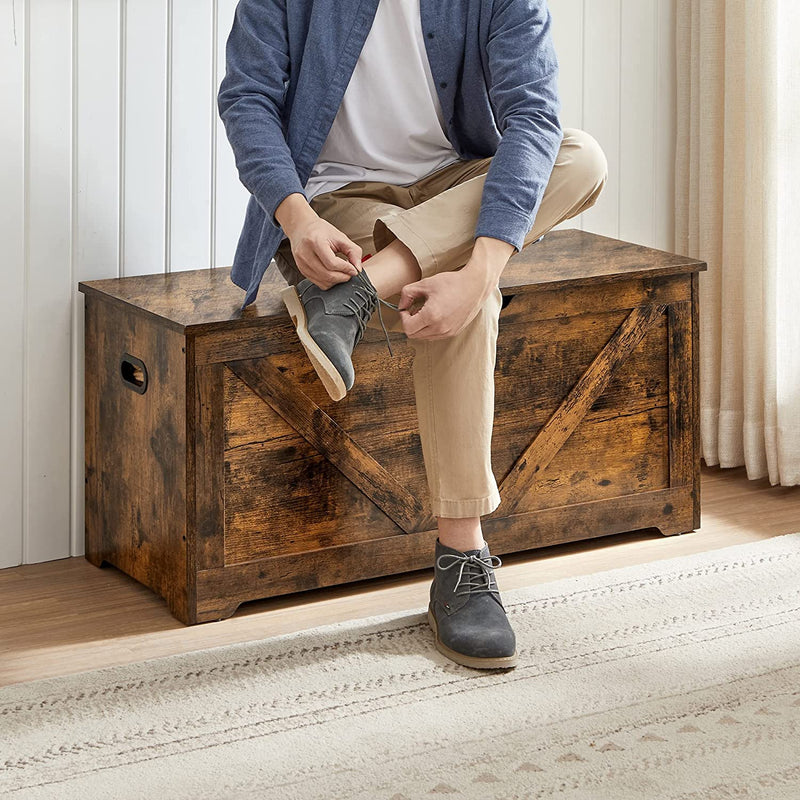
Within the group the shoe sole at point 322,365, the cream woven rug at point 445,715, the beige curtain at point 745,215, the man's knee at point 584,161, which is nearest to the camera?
the cream woven rug at point 445,715

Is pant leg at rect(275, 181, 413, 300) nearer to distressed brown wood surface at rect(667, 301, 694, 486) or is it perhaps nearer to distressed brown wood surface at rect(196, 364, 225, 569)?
distressed brown wood surface at rect(196, 364, 225, 569)

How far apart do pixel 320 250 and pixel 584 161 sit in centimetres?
44

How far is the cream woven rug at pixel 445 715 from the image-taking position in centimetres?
141

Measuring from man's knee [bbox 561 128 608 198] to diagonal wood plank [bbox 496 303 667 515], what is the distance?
1.21 ft

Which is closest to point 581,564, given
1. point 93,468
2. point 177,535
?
point 177,535

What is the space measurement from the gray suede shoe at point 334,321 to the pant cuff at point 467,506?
10.1 inches

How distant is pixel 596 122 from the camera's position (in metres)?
2.61

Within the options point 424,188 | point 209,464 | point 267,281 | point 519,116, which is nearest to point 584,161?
point 519,116

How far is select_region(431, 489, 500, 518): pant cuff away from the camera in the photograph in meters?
1.80

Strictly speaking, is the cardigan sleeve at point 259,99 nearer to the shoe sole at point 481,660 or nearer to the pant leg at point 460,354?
the pant leg at point 460,354

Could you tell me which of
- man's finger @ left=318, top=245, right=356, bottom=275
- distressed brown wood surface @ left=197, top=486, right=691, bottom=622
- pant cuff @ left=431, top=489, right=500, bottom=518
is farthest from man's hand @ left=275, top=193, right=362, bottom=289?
distressed brown wood surface @ left=197, top=486, right=691, bottom=622

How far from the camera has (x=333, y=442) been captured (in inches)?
77.2

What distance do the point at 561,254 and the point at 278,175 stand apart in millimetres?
697

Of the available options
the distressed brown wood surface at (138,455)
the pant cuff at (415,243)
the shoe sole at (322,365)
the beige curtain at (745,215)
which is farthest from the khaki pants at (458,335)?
the beige curtain at (745,215)
